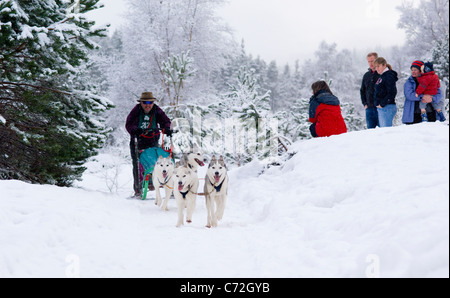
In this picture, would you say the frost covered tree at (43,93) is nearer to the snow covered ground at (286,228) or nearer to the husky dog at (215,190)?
the snow covered ground at (286,228)

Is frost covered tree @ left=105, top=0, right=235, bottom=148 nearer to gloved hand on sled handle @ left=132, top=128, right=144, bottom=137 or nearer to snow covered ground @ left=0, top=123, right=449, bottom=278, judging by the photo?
gloved hand on sled handle @ left=132, top=128, right=144, bottom=137

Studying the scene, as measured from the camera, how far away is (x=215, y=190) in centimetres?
448

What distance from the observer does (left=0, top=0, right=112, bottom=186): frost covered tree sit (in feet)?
17.5

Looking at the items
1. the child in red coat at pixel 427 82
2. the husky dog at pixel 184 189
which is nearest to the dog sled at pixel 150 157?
the husky dog at pixel 184 189

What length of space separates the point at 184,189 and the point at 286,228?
1457 millimetres

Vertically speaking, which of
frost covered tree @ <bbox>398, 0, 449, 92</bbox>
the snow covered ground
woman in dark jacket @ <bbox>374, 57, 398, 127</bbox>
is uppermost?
frost covered tree @ <bbox>398, 0, 449, 92</bbox>

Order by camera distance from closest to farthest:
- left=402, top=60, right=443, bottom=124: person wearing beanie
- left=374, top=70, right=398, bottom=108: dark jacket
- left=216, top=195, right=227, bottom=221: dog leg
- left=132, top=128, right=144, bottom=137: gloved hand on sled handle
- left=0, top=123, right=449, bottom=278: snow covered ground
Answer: left=0, top=123, right=449, bottom=278: snow covered ground, left=216, top=195, right=227, bottom=221: dog leg, left=132, top=128, right=144, bottom=137: gloved hand on sled handle, left=402, top=60, right=443, bottom=124: person wearing beanie, left=374, top=70, right=398, bottom=108: dark jacket

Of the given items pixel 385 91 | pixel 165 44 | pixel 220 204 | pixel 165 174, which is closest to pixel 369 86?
pixel 385 91

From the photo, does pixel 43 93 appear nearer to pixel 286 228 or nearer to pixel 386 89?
pixel 286 228

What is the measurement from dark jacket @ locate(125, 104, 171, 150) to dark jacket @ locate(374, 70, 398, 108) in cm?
461

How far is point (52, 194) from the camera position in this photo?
4871mm

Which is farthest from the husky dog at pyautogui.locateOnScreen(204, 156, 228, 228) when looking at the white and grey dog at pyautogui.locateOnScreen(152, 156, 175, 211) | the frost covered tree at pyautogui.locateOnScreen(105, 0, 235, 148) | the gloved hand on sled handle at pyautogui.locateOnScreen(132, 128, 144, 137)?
the frost covered tree at pyautogui.locateOnScreen(105, 0, 235, 148)

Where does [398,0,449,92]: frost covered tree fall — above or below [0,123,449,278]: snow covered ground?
above

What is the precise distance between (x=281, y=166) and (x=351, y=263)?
449 cm
